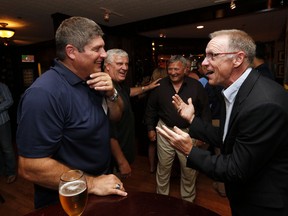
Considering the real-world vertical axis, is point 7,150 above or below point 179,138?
below

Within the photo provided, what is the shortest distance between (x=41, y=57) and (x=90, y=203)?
349 inches

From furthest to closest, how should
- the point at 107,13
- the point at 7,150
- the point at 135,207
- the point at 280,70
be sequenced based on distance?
the point at 280,70 → the point at 107,13 → the point at 7,150 → the point at 135,207

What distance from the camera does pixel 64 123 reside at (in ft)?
3.59

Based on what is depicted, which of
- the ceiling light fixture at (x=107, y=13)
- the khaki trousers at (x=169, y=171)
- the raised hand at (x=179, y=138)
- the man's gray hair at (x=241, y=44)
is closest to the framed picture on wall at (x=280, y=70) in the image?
the ceiling light fixture at (x=107, y=13)

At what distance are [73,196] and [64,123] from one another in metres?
0.45

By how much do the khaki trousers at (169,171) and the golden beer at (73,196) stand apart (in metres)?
1.96

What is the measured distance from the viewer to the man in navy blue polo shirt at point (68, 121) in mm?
995

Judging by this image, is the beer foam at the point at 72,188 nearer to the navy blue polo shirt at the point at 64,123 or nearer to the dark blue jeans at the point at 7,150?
the navy blue polo shirt at the point at 64,123

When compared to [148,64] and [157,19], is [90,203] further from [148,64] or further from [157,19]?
[148,64]

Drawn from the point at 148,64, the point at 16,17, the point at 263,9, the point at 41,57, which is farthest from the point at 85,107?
the point at 41,57

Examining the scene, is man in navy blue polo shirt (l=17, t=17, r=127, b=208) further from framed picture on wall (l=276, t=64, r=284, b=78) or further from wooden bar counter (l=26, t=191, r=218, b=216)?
framed picture on wall (l=276, t=64, r=284, b=78)

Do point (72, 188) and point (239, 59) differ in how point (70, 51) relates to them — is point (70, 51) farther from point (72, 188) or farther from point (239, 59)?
point (239, 59)

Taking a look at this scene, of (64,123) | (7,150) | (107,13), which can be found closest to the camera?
(64,123)

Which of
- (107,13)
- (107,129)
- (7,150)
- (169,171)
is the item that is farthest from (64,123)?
(107,13)
